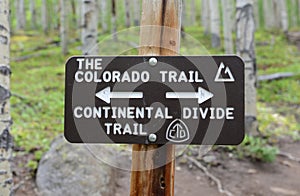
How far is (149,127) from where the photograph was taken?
3.96ft

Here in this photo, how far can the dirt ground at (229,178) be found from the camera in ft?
13.0

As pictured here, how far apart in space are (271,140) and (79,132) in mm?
4973

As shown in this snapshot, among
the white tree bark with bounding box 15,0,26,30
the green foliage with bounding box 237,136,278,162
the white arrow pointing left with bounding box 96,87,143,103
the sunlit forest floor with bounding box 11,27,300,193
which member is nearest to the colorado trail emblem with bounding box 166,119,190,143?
the white arrow pointing left with bounding box 96,87,143,103

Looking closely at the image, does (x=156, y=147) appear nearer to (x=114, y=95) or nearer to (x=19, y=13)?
A: (x=114, y=95)

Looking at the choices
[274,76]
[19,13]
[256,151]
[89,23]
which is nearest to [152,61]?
[256,151]

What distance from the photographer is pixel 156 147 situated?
124 centimetres

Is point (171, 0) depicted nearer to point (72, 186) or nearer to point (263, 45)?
point (72, 186)

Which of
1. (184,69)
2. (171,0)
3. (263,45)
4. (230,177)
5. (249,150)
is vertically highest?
(263,45)

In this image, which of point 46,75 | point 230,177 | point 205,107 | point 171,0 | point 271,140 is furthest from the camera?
point 46,75

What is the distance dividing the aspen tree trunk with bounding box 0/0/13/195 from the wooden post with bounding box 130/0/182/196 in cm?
114

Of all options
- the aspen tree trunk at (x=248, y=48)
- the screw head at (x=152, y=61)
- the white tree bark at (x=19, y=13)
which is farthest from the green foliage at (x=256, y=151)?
the white tree bark at (x=19, y=13)

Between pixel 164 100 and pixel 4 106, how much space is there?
50.7 inches

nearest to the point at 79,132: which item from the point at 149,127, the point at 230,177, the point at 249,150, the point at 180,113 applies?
the point at 149,127

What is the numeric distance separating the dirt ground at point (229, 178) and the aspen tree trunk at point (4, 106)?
5.54 feet
